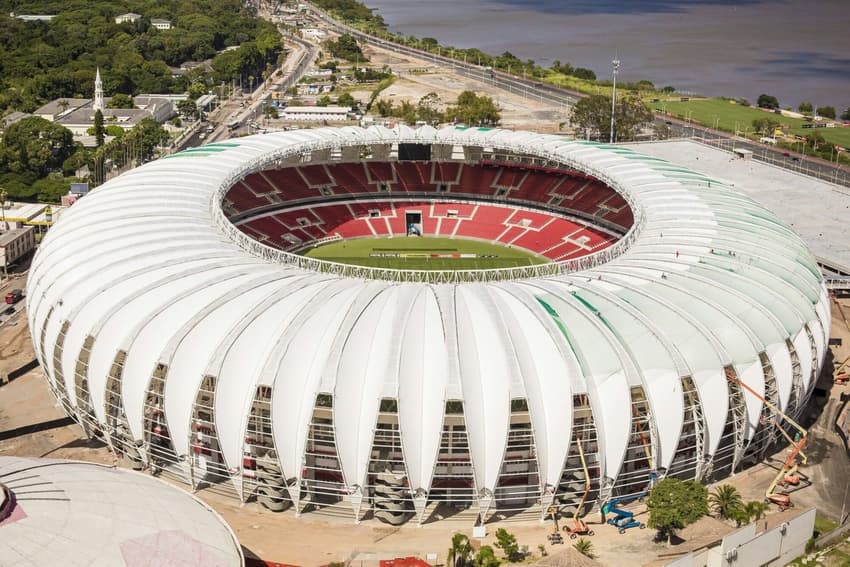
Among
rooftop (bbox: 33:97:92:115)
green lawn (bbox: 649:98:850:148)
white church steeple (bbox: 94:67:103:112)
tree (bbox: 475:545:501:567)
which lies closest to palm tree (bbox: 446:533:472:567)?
tree (bbox: 475:545:501:567)

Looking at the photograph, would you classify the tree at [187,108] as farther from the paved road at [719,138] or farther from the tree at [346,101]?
the paved road at [719,138]

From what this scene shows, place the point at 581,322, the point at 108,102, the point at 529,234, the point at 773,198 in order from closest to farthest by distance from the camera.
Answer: the point at 581,322 < the point at 529,234 < the point at 773,198 < the point at 108,102

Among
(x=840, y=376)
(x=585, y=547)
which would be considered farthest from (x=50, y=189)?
(x=585, y=547)

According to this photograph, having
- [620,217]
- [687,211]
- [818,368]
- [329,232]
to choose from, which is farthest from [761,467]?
[329,232]

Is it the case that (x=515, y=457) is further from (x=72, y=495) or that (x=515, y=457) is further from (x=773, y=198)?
(x=773, y=198)

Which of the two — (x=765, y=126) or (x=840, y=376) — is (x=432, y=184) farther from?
(x=765, y=126)

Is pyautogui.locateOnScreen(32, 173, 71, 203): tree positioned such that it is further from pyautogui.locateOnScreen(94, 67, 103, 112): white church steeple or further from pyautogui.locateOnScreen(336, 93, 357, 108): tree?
pyautogui.locateOnScreen(336, 93, 357, 108): tree
